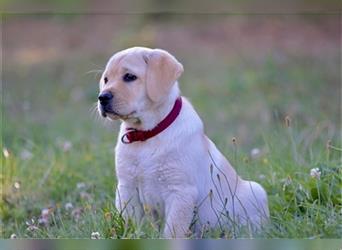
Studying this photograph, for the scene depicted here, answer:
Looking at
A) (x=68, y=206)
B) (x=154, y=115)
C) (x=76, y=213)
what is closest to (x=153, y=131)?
(x=154, y=115)

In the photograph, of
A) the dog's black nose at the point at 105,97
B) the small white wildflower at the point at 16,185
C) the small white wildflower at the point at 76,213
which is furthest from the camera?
the small white wildflower at the point at 16,185

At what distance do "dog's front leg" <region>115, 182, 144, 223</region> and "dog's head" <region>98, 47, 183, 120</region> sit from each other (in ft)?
0.99

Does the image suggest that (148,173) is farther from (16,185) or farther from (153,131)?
(16,185)

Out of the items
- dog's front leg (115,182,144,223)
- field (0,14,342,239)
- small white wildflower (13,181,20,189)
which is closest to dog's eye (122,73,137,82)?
field (0,14,342,239)

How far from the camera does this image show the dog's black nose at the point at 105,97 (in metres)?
3.28

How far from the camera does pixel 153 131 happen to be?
135 inches

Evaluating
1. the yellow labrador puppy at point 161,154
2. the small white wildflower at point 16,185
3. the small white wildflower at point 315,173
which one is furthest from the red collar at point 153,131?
the small white wildflower at point 16,185

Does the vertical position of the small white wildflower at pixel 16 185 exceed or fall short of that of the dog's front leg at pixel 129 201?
it falls short

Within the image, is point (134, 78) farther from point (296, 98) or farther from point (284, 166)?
point (296, 98)

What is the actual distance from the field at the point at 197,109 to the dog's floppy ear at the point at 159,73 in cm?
28

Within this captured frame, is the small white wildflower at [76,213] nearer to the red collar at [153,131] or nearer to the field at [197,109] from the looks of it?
the field at [197,109]

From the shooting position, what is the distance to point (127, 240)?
9.84 feet

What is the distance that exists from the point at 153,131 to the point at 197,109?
3.53m

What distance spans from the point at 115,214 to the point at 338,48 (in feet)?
19.2
